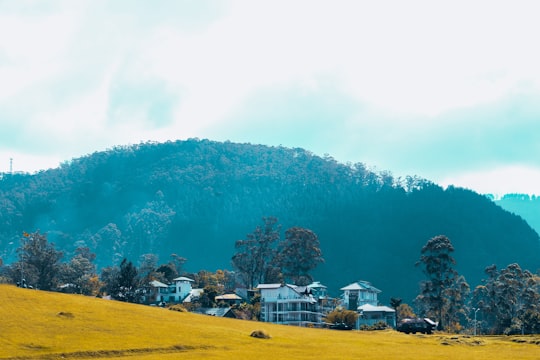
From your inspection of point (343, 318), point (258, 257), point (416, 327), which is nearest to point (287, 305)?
point (343, 318)

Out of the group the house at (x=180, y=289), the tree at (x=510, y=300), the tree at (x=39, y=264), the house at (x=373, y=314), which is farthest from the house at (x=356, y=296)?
the tree at (x=39, y=264)

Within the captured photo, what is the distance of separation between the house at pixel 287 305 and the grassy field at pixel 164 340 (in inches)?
1711

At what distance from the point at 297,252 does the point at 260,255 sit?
11986 mm

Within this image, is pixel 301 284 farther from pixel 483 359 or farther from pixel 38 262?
pixel 483 359

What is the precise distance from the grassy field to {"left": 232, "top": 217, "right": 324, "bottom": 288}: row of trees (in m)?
69.4

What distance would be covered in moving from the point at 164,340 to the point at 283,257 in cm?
9487

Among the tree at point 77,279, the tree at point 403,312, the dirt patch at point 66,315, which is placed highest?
the tree at point 77,279

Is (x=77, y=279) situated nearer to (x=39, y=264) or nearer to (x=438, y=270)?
(x=39, y=264)

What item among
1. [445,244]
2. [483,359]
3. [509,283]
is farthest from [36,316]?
[509,283]

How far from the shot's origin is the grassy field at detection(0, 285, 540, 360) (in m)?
60.8

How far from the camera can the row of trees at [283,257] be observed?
161875 millimetres

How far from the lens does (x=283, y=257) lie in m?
162

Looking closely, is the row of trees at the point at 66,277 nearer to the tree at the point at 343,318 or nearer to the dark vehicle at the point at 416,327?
the tree at the point at 343,318

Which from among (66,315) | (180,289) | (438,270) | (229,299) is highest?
(438,270)
